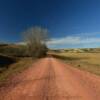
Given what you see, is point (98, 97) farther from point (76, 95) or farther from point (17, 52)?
point (17, 52)

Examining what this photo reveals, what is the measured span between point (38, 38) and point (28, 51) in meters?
5.51

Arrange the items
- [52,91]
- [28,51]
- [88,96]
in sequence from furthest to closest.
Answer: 1. [28,51]
2. [52,91]
3. [88,96]

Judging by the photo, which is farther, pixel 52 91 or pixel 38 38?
pixel 38 38

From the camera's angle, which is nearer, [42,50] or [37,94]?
[37,94]

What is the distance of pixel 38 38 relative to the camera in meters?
67.7

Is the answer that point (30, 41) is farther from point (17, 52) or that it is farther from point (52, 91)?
point (52, 91)

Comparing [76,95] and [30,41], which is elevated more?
[30,41]

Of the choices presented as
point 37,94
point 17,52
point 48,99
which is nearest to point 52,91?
point 37,94

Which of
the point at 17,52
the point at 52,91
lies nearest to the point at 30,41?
the point at 17,52

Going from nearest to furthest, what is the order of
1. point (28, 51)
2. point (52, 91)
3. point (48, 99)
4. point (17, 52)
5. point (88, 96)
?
1. point (48, 99)
2. point (88, 96)
3. point (52, 91)
4. point (28, 51)
5. point (17, 52)

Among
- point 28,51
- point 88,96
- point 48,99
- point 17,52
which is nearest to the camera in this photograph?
point 48,99

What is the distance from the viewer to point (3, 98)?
866 centimetres

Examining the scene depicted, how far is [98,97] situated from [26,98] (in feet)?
9.97

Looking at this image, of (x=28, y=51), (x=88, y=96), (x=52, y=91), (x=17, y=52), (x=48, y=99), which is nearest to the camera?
(x=48, y=99)
